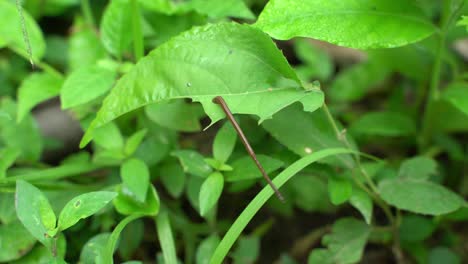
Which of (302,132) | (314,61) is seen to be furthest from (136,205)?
(314,61)

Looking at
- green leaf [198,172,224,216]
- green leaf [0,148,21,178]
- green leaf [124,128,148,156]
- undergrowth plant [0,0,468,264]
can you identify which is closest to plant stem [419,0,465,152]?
undergrowth plant [0,0,468,264]

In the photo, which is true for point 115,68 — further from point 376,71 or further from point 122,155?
point 376,71

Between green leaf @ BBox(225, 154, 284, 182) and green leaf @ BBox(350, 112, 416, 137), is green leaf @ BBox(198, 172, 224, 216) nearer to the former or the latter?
green leaf @ BBox(225, 154, 284, 182)

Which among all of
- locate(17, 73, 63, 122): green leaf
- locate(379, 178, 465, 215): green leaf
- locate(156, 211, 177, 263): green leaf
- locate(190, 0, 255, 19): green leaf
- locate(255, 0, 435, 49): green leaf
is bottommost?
locate(156, 211, 177, 263): green leaf

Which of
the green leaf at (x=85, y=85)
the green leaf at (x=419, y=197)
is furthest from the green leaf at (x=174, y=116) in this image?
the green leaf at (x=419, y=197)

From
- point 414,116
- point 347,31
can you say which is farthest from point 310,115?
point 414,116

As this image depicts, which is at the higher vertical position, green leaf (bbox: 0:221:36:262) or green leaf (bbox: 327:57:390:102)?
green leaf (bbox: 327:57:390:102)

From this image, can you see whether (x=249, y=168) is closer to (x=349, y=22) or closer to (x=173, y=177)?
(x=173, y=177)
